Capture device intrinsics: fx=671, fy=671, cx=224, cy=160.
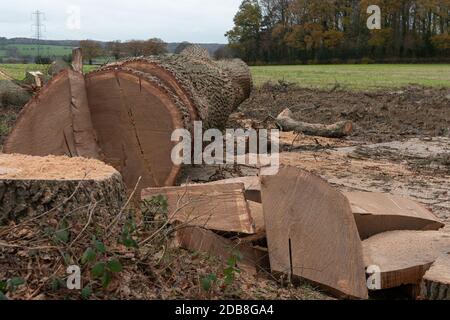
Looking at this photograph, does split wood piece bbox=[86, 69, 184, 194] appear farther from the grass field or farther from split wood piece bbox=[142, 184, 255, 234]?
the grass field

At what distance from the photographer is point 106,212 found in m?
4.14

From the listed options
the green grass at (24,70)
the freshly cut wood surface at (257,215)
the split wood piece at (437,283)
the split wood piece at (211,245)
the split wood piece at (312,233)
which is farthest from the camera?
the green grass at (24,70)

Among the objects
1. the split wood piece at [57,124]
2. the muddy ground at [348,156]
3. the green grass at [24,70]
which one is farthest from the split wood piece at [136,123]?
the green grass at [24,70]

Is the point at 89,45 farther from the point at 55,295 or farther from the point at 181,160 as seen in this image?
the point at 55,295

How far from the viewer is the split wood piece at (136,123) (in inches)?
255

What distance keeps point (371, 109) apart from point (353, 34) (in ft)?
114

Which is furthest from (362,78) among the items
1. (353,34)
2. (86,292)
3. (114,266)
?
(86,292)

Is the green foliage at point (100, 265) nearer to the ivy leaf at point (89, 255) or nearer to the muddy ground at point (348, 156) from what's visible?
the ivy leaf at point (89, 255)

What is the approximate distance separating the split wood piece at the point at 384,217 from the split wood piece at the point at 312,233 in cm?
53

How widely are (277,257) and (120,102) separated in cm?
292

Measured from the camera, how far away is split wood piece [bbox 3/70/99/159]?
6367mm

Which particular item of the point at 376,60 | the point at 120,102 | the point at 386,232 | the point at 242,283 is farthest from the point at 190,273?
the point at 376,60

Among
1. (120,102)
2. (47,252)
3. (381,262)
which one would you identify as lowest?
(381,262)

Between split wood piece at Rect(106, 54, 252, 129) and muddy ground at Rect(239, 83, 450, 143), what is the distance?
387 centimetres
